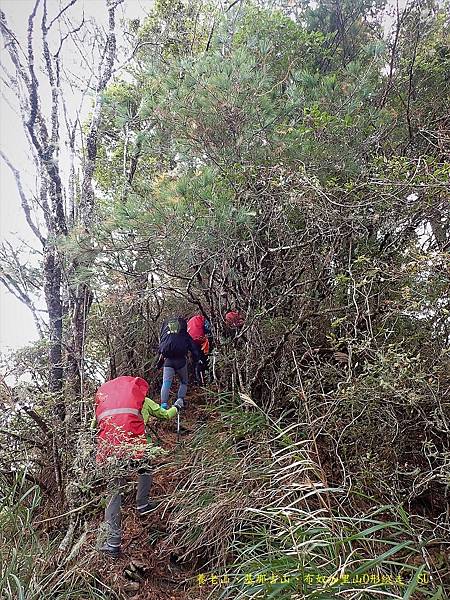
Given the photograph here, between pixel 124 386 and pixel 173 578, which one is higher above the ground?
pixel 124 386

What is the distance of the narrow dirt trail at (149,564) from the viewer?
3008 mm

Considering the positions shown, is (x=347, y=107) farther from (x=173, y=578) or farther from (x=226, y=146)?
(x=173, y=578)

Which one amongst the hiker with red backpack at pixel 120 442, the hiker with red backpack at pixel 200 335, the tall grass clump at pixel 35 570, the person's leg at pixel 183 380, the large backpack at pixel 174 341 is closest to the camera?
the tall grass clump at pixel 35 570

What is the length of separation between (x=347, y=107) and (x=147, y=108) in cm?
181

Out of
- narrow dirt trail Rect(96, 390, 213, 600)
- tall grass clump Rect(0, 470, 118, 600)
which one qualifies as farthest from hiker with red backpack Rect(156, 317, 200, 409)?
tall grass clump Rect(0, 470, 118, 600)

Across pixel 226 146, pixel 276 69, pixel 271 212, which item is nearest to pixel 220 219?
pixel 271 212

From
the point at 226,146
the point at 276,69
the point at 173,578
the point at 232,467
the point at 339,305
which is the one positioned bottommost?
the point at 173,578

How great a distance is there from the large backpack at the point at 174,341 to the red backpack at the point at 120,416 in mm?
1534

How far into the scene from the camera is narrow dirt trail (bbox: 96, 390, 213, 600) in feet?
9.87

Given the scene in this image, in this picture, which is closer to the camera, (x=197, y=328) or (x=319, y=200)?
(x=319, y=200)

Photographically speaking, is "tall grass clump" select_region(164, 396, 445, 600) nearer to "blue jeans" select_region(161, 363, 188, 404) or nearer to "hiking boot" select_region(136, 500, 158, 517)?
"hiking boot" select_region(136, 500, 158, 517)

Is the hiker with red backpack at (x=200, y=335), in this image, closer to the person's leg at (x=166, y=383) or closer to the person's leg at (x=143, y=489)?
the person's leg at (x=166, y=383)

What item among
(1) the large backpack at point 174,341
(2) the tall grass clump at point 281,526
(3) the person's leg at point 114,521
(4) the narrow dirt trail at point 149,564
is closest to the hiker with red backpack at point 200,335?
(1) the large backpack at point 174,341

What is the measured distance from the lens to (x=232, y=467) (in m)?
3.41
